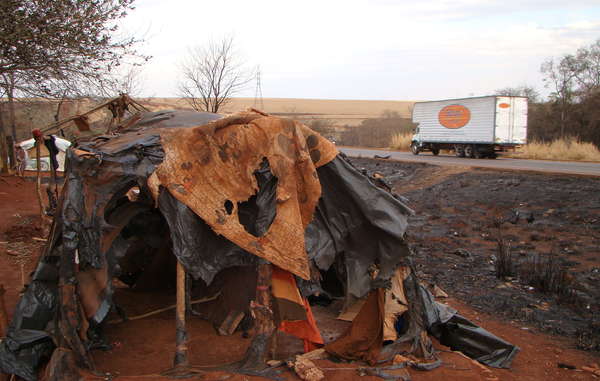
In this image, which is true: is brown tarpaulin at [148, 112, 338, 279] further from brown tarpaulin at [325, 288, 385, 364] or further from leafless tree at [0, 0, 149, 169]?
leafless tree at [0, 0, 149, 169]

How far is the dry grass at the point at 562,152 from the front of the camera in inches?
987

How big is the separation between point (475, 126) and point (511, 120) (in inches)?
72.0

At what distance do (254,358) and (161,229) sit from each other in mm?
3244

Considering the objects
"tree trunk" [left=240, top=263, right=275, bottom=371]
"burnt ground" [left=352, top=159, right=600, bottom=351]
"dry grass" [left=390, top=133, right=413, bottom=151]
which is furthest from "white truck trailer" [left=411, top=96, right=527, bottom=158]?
"tree trunk" [left=240, top=263, right=275, bottom=371]

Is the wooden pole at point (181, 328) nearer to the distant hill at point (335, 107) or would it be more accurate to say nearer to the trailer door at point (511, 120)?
the trailer door at point (511, 120)

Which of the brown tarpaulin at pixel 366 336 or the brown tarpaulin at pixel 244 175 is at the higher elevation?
the brown tarpaulin at pixel 244 175

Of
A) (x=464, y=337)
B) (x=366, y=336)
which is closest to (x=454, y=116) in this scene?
(x=464, y=337)

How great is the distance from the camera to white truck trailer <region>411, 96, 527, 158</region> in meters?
27.6

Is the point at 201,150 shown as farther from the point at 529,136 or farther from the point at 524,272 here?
the point at 529,136

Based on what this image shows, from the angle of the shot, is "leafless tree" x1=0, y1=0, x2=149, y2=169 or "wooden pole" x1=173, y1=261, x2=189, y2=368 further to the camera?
"leafless tree" x1=0, y1=0, x2=149, y2=169

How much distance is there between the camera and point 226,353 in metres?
6.25

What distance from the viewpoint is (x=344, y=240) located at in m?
6.15

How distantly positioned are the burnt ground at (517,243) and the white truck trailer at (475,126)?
6.96 m

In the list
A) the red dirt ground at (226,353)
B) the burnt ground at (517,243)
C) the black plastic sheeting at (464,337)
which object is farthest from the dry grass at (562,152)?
the black plastic sheeting at (464,337)
